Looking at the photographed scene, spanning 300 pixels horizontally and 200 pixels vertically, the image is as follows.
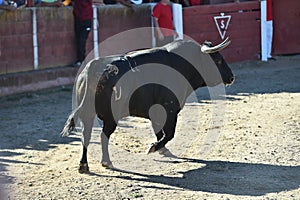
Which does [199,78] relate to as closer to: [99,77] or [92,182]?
[99,77]

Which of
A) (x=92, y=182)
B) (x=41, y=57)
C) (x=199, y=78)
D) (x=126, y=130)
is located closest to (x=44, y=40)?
(x=41, y=57)

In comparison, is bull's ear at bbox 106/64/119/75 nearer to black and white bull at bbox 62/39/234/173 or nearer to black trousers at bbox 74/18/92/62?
black and white bull at bbox 62/39/234/173

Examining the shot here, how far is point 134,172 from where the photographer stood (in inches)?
265

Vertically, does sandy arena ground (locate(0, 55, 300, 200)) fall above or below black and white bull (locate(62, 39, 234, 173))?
below

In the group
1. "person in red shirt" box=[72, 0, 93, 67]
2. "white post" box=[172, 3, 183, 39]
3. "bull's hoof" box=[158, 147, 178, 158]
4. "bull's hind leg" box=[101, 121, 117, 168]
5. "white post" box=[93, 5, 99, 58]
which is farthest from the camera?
"white post" box=[172, 3, 183, 39]

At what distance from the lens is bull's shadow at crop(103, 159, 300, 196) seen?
6125mm

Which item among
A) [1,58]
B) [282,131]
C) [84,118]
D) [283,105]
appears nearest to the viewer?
[84,118]

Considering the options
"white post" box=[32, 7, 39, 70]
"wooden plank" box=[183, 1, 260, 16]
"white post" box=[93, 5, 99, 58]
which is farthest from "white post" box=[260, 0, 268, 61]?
"white post" box=[32, 7, 39, 70]

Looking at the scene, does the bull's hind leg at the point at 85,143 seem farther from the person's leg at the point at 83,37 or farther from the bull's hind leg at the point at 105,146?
the person's leg at the point at 83,37

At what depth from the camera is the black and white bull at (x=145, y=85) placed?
22.2 feet

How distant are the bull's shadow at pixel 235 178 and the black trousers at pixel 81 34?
18.6 feet

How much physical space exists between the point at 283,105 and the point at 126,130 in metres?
2.40

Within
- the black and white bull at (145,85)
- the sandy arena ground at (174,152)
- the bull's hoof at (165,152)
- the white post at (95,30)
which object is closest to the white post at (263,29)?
the white post at (95,30)

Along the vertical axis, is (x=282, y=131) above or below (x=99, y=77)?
below
